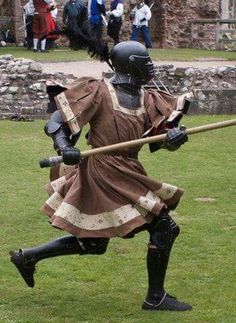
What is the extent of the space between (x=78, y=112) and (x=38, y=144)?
24.1 feet

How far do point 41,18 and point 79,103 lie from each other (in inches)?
785

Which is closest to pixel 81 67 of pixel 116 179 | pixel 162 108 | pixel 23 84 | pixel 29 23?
pixel 23 84

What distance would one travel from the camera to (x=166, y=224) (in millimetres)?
5812

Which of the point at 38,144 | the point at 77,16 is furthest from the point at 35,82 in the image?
the point at 77,16

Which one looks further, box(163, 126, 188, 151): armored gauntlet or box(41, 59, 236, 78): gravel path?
box(41, 59, 236, 78): gravel path

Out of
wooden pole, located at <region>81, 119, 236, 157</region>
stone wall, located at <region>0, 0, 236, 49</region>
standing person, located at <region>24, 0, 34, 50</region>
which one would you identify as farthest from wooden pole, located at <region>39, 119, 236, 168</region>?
stone wall, located at <region>0, 0, 236, 49</region>

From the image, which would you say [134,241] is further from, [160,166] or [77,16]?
[160,166]

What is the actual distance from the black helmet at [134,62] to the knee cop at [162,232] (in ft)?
2.76

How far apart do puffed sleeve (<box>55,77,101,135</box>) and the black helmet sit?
0.74ft

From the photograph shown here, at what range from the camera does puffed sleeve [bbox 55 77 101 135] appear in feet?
18.9

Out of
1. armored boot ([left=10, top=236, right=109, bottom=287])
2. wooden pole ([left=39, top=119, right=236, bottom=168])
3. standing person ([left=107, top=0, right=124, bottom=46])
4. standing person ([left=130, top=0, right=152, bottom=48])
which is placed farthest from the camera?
standing person ([left=130, top=0, right=152, bottom=48])

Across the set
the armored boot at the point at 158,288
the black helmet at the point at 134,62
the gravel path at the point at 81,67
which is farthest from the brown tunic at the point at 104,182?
the gravel path at the point at 81,67

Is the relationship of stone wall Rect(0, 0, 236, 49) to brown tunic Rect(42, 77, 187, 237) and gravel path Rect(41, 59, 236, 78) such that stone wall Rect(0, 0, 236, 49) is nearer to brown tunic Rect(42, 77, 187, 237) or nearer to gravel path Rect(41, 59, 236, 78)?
gravel path Rect(41, 59, 236, 78)

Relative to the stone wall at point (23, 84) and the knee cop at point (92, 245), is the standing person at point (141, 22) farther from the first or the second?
the knee cop at point (92, 245)
